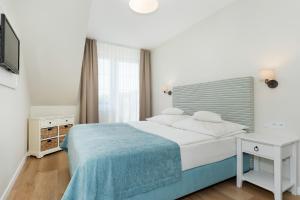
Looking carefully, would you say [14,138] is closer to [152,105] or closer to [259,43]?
[152,105]

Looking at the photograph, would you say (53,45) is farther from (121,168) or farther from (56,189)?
(121,168)

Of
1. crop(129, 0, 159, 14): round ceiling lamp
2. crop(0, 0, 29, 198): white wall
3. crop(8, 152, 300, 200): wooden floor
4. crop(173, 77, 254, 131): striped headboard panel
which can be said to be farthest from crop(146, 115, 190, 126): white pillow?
crop(0, 0, 29, 198): white wall

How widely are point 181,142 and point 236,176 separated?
3.39 ft

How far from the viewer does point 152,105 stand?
198 inches

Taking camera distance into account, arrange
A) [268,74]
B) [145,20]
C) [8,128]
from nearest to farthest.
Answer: [8,128] < [268,74] < [145,20]

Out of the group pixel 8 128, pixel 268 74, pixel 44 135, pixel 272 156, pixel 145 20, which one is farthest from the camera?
pixel 44 135

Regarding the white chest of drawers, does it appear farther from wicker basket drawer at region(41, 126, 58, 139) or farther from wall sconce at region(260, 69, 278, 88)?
wall sconce at region(260, 69, 278, 88)

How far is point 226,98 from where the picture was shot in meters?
2.81

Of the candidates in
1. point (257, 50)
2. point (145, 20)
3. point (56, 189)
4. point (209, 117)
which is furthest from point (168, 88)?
point (56, 189)

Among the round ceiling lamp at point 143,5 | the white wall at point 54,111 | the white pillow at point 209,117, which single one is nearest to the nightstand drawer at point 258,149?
the white pillow at point 209,117

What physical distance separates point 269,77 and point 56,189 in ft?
9.73

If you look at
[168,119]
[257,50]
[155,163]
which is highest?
[257,50]

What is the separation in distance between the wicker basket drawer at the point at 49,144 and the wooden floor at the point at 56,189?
0.65 meters

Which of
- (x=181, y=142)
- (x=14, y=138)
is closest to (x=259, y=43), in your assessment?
(x=181, y=142)
